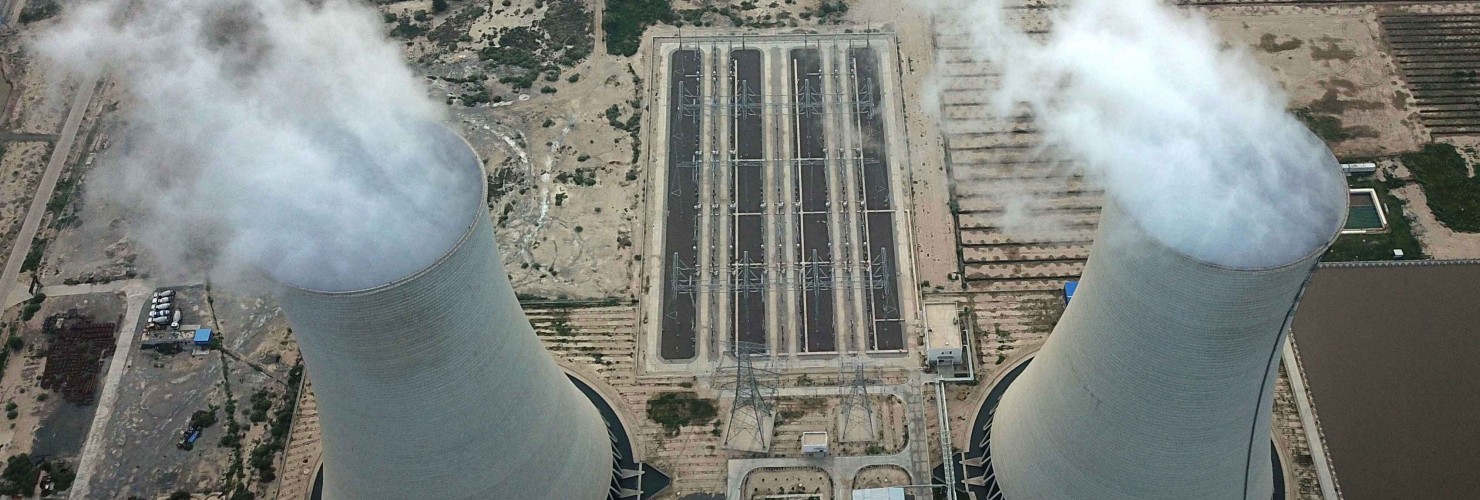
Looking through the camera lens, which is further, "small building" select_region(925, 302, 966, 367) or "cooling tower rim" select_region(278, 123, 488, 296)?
"small building" select_region(925, 302, 966, 367)

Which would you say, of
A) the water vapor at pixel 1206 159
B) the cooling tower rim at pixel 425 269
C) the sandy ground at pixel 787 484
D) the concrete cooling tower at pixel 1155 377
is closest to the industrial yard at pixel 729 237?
the sandy ground at pixel 787 484

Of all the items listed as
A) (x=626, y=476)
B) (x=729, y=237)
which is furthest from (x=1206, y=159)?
(x=729, y=237)

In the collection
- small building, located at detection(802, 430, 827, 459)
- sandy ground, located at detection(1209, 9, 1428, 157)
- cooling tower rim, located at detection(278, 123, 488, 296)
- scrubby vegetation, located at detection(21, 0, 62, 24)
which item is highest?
scrubby vegetation, located at detection(21, 0, 62, 24)

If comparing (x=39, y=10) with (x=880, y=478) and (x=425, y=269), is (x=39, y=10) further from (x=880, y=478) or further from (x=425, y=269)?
(x=880, y=478)

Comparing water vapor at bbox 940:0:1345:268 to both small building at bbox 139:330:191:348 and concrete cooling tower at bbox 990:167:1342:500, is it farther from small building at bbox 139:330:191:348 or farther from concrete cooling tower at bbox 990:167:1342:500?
small building at bbox 139:330:191:348

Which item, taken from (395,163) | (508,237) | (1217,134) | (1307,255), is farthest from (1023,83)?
(395,163)

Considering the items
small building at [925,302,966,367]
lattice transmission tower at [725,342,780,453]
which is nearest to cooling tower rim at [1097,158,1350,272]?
small building at [925,302,966,367]
